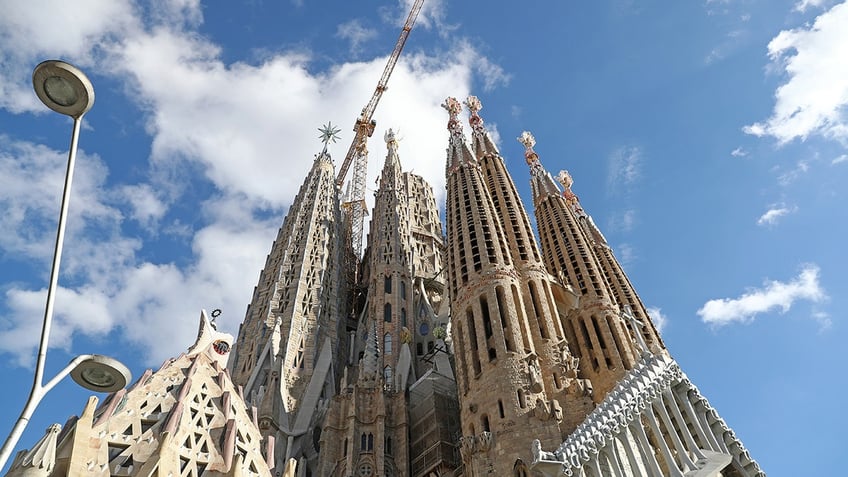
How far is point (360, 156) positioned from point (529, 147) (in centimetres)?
2165

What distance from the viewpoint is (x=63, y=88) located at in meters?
6.51

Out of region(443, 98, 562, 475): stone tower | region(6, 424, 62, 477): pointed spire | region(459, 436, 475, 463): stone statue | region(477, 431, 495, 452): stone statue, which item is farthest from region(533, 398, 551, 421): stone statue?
region(6, 424, 62, 477): pointed spire

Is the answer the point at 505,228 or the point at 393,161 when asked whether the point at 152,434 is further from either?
the point at 393,161

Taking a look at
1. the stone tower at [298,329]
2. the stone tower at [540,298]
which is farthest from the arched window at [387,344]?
the stone tower at [540,298]

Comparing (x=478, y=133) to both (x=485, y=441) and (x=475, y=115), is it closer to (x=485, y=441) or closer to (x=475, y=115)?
(x=475, y=115)

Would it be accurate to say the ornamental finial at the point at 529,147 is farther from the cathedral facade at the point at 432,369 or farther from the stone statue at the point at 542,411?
the stone statue at the point at 542,411

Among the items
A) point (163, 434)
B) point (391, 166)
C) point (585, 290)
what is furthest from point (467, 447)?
point (391, 166)

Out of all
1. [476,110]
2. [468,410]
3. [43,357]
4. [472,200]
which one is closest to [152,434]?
[43,357]

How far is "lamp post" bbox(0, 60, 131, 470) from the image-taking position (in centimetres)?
593

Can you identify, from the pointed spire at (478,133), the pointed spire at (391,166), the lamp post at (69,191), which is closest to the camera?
the lamp post at (69,191)

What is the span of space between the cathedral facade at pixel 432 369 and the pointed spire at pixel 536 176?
0.20 meters

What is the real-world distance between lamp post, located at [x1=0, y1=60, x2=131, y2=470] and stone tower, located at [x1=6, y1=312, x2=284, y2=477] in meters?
3.06

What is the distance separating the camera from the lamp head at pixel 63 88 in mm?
6379

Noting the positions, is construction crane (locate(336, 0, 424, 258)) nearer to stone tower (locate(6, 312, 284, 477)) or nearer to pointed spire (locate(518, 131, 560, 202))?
pointed spire (locate(518, 131, 560, 202))
